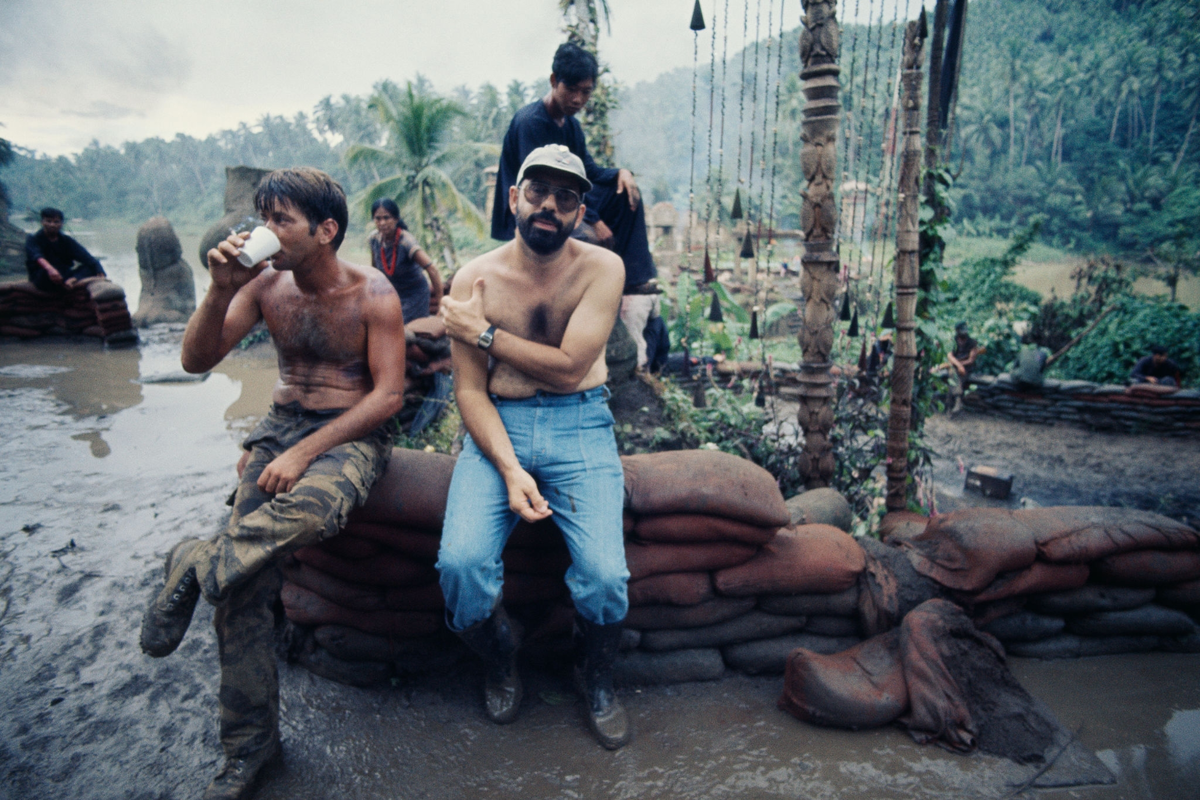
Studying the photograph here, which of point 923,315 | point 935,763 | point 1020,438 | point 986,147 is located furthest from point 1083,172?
point 935,763

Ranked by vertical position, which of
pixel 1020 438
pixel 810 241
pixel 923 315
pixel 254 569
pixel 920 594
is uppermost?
pixel 810 241

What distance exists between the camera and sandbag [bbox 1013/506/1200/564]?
2.60 metres

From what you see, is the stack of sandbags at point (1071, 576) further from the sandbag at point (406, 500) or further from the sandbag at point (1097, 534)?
the sandbag at point (406, 500)

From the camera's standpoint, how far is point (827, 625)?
2.58 meters

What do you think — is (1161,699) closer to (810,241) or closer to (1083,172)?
(810,241)

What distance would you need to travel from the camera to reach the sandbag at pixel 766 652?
249 centimetres

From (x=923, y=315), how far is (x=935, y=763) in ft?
8.18

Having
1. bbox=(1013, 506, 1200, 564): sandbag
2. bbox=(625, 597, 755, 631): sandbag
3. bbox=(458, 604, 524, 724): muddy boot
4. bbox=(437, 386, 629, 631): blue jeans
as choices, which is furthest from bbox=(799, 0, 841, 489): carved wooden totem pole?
bbox=(458, 604, 524, 724): muddy boot

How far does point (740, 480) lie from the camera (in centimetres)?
242

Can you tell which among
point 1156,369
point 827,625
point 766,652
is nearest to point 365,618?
point 766,652

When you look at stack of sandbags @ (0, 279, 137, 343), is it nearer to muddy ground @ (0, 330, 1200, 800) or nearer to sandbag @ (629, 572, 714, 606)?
muddy ground @ (0, 330, 1200, 800)

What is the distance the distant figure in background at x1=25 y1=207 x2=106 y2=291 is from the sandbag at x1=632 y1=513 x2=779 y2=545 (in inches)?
347

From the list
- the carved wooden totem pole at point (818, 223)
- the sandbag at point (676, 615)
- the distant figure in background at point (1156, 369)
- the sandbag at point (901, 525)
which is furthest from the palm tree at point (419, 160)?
the sandbag at point (676, 615)

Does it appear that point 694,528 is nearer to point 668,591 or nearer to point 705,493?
point 705,493
